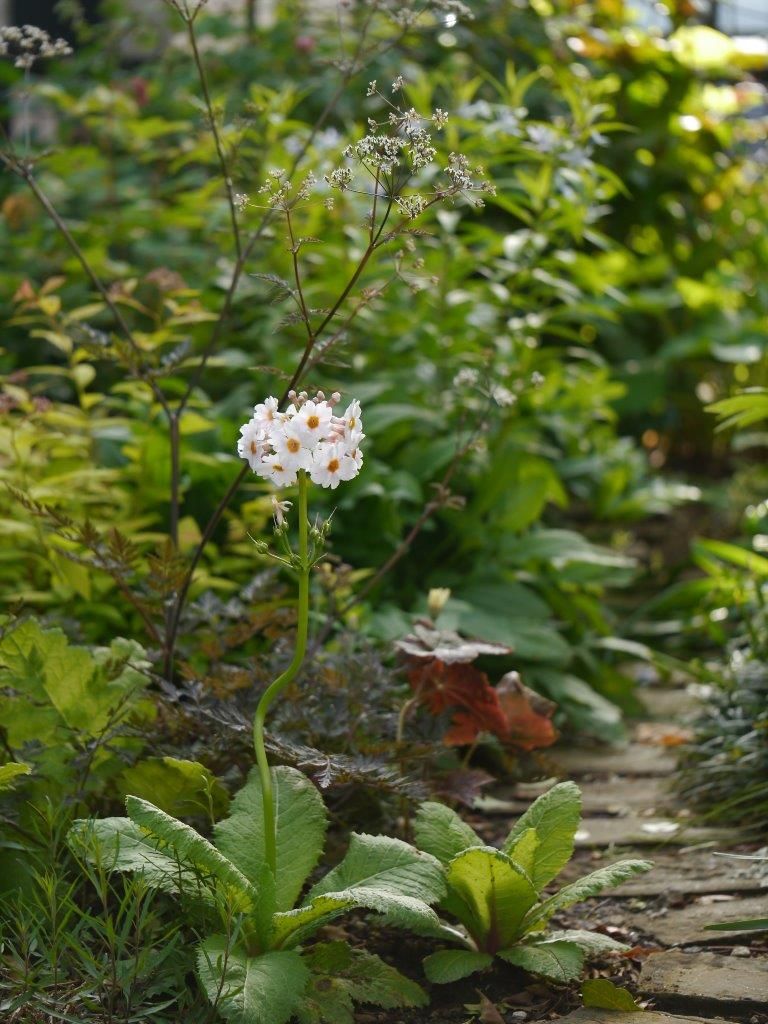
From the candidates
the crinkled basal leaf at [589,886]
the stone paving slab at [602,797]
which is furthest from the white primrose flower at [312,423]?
the stone paving slab at [602,797]

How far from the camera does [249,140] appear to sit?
4.16 m

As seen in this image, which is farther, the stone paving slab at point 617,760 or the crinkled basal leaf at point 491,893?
the stone paving slab at point 617,760

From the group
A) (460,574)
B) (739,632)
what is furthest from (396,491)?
(739,632)

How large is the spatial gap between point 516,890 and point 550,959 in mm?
126

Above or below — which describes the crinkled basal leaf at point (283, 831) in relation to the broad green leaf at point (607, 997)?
above

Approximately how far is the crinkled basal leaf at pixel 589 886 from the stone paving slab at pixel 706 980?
6.5 inches

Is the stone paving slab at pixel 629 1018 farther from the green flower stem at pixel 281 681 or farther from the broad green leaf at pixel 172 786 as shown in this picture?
the broad green leaf at pixel 172 786

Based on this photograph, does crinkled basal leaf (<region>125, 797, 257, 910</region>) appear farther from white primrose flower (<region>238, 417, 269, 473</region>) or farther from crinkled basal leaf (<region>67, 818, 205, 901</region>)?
white primrose flower (<region>238, 417, 269, 473</region>)

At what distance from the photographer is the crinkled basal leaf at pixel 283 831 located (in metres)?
1.95

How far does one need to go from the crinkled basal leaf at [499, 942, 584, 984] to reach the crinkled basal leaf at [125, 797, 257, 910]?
46cm

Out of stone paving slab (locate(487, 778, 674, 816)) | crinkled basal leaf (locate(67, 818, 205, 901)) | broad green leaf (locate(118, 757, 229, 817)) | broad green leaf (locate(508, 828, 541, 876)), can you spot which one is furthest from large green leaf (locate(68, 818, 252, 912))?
stone paving slab (locate(487, 778, 674, 816))

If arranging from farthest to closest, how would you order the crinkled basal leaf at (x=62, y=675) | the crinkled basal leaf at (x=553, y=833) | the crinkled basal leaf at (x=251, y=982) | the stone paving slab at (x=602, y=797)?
the stone paving slab at (x=602, y=797), the crinkled basal leaf at (x=62, y=675), the crinkled basal leaf at (x=553, y=833), the crinkled basal leaf at (x=251, y=982)

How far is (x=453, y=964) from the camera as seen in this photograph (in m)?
1.97

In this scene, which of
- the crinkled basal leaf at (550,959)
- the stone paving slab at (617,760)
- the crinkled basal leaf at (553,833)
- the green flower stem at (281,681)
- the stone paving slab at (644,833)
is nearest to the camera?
the green flower stem at (281,681)
